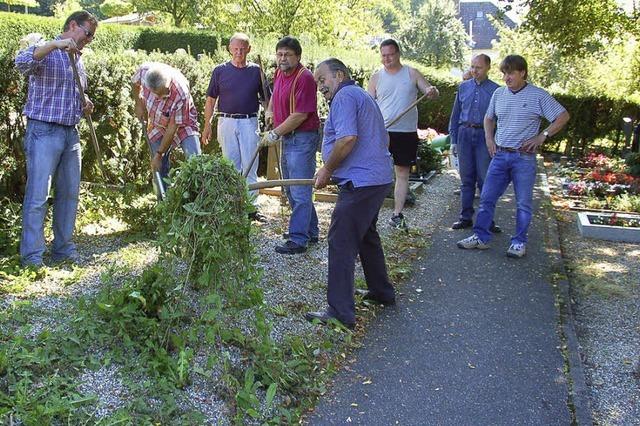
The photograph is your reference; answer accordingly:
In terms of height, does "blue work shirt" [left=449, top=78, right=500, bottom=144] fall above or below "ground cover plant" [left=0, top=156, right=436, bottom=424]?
above

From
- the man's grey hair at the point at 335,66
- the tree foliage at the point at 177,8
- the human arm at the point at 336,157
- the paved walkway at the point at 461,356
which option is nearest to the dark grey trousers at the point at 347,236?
the human arm at the point at 336,157

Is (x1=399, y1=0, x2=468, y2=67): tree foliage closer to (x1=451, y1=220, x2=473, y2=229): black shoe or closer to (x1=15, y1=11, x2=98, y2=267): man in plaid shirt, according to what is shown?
(x1=451, y1=220, x2=473, y2=229): black shoe

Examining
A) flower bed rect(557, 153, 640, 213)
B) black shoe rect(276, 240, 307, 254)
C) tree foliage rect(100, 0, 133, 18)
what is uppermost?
tree foliage rect(100, 0, 133, 18)

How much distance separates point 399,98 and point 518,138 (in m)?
1.37

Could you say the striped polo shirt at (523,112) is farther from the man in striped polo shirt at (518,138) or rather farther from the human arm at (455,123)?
the human arm at (455,123)

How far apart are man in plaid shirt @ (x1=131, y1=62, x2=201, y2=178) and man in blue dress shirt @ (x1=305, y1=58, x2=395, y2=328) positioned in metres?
1.87

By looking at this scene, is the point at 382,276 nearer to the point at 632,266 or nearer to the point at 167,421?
the point at 167,421

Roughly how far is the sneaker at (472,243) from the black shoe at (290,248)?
177 centimetres

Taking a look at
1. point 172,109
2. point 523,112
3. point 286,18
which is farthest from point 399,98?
point 286,18

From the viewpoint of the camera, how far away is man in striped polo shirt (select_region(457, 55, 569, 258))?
6.28 metres

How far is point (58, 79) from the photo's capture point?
16.4 feet

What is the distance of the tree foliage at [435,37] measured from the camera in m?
54.0

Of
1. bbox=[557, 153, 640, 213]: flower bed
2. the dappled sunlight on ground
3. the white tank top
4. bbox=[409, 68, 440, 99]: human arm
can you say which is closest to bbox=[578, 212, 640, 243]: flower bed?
bbox=[557, 153, 640, 213]: flower bed

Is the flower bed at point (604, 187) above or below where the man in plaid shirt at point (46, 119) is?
below
